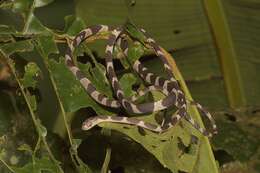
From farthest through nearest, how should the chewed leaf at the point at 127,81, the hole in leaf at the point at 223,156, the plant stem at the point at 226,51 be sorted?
the plant stem at the point at 226,51, the hole in leaf at the point at 223,156, the chewed leaf at the point at 127,81

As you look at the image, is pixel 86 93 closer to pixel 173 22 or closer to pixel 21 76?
pixel 21 76

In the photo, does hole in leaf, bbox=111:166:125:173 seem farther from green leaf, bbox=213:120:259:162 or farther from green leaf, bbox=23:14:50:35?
green leaf, bbox=23:14:50:35

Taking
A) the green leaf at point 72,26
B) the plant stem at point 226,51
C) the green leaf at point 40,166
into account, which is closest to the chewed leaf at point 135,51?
the green leaf at point 72,26

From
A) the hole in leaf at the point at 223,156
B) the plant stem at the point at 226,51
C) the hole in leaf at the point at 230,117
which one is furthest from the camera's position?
the plant stem at the point at 226,51

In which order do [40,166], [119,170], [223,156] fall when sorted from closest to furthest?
[40,166] → [223,156] → [119,170]

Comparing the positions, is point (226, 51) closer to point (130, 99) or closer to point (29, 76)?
point (130, 99)

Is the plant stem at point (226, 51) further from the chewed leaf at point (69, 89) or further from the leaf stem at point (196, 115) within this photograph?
the chewed leaf at point (69, 89)

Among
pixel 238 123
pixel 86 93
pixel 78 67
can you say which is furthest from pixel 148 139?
pixel 238 123

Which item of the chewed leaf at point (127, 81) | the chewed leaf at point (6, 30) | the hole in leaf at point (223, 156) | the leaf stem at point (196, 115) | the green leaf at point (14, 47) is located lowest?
the hole in leaf at point (223, 156)

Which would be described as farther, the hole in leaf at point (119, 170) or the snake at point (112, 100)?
the hole in leaf at point (119, 170)

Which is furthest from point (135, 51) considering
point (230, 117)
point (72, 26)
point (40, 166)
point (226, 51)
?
point (226, 51)

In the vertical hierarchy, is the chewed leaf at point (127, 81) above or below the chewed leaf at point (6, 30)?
below
